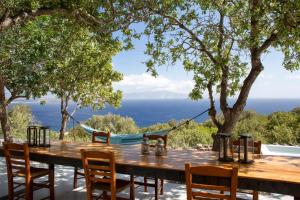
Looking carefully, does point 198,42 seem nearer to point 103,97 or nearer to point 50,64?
point 50,64

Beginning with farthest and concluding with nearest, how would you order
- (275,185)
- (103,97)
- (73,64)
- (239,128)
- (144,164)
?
(239,128) → (103,97) → (73,64) → (144,164) → (275,185)

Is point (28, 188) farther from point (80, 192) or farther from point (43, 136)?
point (80, 192)

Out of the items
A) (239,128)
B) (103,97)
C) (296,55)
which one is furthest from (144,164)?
(239,128)

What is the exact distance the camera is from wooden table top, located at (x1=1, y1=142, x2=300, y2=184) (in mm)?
2691

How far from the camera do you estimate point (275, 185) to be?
8.35 ft

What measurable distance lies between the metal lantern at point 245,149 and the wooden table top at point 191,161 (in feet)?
0.22

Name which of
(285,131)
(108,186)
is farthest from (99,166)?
(285,131)

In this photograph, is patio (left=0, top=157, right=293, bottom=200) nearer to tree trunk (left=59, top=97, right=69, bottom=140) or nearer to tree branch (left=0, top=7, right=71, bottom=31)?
tree branch (left=0, top=7, right=71, bottom=31)

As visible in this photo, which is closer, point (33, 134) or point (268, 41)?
point (33, 134)

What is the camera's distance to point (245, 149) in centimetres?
313

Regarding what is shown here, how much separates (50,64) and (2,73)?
3.17 feet

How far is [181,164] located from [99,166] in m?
0.71

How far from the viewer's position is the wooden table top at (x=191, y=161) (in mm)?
2691

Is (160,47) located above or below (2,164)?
above
